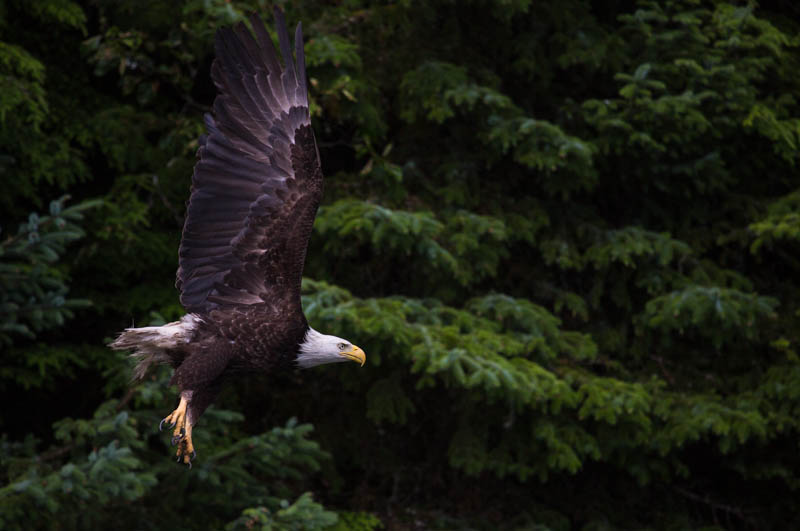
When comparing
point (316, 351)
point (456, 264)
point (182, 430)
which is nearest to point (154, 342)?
point (182, 430)

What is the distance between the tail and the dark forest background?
2205mm

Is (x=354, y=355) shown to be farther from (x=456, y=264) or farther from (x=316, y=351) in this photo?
(x=456, y=264)

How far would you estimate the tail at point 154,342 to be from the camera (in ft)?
13.2

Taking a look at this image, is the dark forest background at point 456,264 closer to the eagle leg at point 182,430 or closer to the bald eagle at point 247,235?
the bald eagle at point 247,235

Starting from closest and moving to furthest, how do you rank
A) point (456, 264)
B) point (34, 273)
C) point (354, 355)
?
point (354, 355), point (34, 273), point (456, 264)

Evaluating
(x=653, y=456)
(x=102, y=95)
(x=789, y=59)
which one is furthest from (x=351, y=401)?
(x=789, y=59)

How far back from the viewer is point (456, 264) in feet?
23.0

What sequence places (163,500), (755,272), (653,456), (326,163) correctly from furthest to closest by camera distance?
(755,272) < (326,163) < (653,456) < (163,500)

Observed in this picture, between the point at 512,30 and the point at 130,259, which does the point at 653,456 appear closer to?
the point at 512,30

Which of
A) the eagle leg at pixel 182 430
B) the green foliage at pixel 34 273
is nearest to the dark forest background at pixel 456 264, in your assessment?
the green foliage at pixel 34 273

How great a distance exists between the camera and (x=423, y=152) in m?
8.59

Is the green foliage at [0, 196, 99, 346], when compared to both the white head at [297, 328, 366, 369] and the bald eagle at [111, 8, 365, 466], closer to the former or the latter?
the bald eagle at [111, 8, 365, 466]

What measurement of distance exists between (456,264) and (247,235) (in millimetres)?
3095

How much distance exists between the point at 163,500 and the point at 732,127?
207 inches
